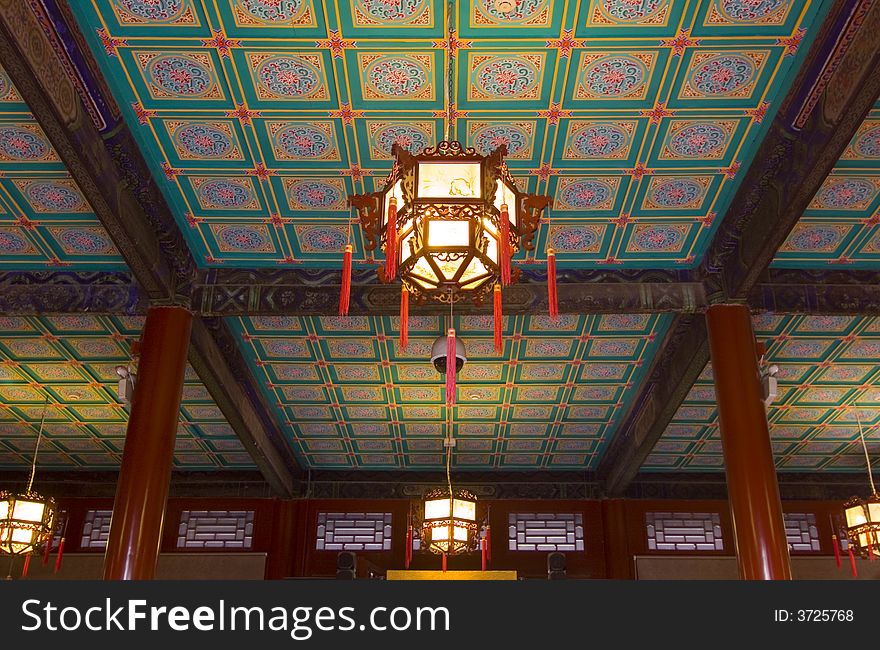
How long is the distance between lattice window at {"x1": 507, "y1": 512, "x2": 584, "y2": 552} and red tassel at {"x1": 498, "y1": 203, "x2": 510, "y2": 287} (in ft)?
28.3

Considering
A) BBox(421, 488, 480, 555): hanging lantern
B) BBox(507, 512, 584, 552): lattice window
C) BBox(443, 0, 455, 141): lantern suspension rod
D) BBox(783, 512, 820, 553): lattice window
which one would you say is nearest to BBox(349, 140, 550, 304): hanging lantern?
BBox(443, 0, 455, 141): lantern suspension rod

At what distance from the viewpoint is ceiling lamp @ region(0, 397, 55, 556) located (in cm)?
885

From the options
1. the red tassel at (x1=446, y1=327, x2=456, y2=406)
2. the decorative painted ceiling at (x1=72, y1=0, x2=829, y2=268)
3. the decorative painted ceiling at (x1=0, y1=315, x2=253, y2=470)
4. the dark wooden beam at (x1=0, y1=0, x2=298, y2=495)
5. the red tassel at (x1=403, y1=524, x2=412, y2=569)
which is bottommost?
the red tassel at (x1=446, y1=327, x2=456, y2=406)

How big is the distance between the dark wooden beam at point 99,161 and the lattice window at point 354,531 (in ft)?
14.4

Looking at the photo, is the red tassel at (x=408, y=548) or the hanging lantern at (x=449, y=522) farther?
the red tassel at (x=408, y=548)

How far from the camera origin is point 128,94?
470 cm

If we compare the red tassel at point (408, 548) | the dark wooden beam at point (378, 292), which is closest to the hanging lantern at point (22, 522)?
the red tassel at point (408, 548)

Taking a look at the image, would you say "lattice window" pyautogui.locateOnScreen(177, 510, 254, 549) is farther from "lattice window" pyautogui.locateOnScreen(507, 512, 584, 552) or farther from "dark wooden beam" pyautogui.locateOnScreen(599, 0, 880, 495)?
"dark wooden beam" pyautogui.locateOnScreen(599, 0, 880, 495)

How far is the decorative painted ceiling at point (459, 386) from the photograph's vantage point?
7.56 meters

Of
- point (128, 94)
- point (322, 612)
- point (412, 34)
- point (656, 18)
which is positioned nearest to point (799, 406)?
point (656, 18)

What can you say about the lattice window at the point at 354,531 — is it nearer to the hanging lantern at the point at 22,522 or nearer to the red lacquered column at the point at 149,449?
the hanging lantern at the point at 22,522

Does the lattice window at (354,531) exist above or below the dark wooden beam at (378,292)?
below

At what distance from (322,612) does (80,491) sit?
11868 mm

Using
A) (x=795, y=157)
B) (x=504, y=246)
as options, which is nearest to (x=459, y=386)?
(x=795, y=157)
